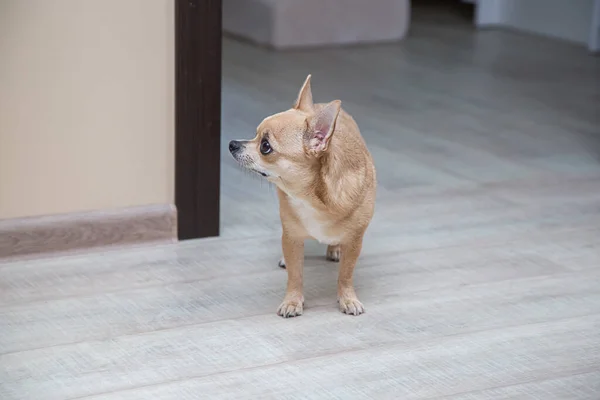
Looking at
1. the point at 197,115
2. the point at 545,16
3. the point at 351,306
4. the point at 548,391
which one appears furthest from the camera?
the point at 545,16

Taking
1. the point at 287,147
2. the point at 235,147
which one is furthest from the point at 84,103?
the point at 287,147

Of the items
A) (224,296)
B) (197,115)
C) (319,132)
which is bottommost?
(224,296)

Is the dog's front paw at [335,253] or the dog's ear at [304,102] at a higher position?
the dog's ear at [304,102]

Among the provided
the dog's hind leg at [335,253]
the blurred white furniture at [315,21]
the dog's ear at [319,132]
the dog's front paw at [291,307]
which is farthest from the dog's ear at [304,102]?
the blurred white furniture at [315,21]

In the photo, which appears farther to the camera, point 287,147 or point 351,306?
point 351,306

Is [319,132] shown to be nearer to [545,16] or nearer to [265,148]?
[265,148]

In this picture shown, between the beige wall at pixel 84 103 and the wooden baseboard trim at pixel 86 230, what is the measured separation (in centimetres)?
3

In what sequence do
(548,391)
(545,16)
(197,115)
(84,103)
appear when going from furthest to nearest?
(545,16) → (197,115) → (84,103) → (548,391)

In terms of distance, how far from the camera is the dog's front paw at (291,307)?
225 cm

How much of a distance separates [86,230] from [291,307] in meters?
0.65

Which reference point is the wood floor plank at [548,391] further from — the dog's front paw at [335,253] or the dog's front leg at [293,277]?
the dog's front paw at [335,253]

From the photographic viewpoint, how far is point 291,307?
2.25 metres

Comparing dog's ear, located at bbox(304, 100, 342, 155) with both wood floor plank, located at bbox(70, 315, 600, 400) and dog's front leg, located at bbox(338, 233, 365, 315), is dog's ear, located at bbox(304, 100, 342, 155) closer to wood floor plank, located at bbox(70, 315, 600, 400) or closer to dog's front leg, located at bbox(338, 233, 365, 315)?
dog's front leg, located at bbox(338, 233, 365, 315)

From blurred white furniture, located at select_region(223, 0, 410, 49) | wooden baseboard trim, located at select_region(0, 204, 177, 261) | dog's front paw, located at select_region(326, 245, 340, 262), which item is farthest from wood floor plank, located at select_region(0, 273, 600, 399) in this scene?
blurred white furniture, located at select_region(223, 0, 410, 49)
